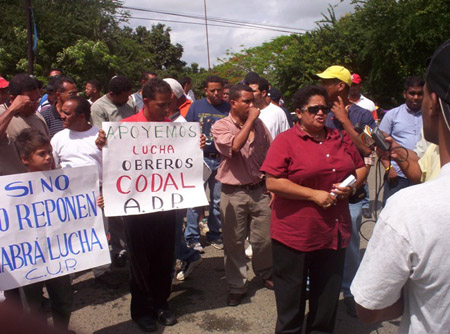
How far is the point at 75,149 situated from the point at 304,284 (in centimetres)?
236

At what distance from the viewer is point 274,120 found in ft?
17.1

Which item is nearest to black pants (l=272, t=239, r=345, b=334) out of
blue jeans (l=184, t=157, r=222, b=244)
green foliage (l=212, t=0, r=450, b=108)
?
blue jeans (l=184, t=157, r=222, b=244)

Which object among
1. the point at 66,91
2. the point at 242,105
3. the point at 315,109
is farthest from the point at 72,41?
the point at 315,109

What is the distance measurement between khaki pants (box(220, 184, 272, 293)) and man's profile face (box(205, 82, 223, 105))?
6.05 feet

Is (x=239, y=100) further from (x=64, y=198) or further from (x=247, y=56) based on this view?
(x=247, y=56)

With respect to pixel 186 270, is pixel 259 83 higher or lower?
higher

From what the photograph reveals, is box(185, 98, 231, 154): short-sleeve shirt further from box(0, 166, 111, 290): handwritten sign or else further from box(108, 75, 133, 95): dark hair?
box(0, 166, 111, 290): handwritten sign

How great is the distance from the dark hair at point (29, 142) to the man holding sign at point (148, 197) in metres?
0.55

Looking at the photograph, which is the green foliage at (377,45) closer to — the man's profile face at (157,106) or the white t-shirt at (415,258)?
the man's profile face at (157,106)

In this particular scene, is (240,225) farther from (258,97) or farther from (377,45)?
(377,45)

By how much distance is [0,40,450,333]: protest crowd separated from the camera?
129 centimetres

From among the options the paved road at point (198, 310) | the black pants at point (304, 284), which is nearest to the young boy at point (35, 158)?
the paved road at point (198, 310)

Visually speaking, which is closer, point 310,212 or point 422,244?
point 422,244

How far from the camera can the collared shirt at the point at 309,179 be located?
3.02 metres
